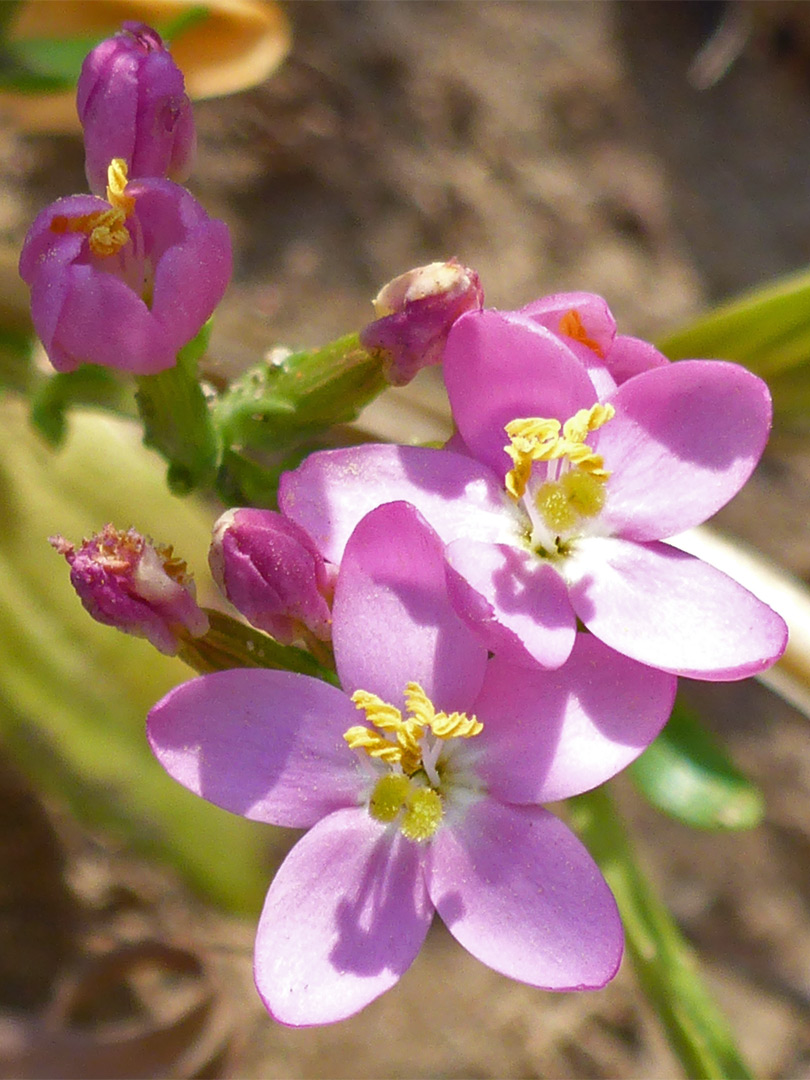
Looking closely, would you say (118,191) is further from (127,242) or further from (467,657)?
(467,657)

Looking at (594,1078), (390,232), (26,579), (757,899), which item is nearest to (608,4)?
(390,232)

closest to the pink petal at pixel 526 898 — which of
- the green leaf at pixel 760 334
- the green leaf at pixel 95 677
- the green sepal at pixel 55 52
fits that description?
the green leaf at pixel 95 677

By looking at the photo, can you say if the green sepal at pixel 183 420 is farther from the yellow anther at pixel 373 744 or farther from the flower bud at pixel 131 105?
the yellow anther at pixel 373 744

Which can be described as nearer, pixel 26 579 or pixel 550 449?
pixel 550 449

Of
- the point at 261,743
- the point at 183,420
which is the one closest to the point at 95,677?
the point at 183,420

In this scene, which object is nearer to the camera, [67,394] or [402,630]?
[402,630]

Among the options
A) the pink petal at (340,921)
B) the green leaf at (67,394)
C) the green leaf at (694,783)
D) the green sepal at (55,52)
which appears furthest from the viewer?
the green sepal at (55,52)

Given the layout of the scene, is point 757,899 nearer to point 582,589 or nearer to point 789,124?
point 582,589
